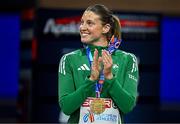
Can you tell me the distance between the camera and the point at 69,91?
247cm

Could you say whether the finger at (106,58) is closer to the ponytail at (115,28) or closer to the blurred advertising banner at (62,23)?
the ponytail at (115,28)

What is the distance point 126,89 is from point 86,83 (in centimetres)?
20

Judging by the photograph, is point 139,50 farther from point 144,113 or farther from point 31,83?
point 31,83

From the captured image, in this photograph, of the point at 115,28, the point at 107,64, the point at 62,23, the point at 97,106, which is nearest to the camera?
the point at 107,64

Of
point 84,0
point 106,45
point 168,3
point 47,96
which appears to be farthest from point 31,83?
point 106,45

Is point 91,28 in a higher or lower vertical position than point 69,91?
higher

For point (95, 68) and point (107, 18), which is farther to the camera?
point (107, 18)

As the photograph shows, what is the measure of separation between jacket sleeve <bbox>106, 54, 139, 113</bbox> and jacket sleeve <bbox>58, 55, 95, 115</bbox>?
0.10 metres

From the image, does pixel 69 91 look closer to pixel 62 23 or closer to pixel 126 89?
pixel 126 89

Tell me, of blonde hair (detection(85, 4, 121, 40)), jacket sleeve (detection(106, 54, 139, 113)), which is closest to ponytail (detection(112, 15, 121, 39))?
blonde hair (detection(85, 4, 121, 40))

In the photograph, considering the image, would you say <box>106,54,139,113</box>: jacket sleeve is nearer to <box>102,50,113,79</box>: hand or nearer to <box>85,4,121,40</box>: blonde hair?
<box>102,50,113,79</box>: hand

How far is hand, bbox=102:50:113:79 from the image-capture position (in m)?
2.37

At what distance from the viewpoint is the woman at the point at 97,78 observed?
2.41m

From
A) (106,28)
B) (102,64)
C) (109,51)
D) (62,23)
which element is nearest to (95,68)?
(102,64)
